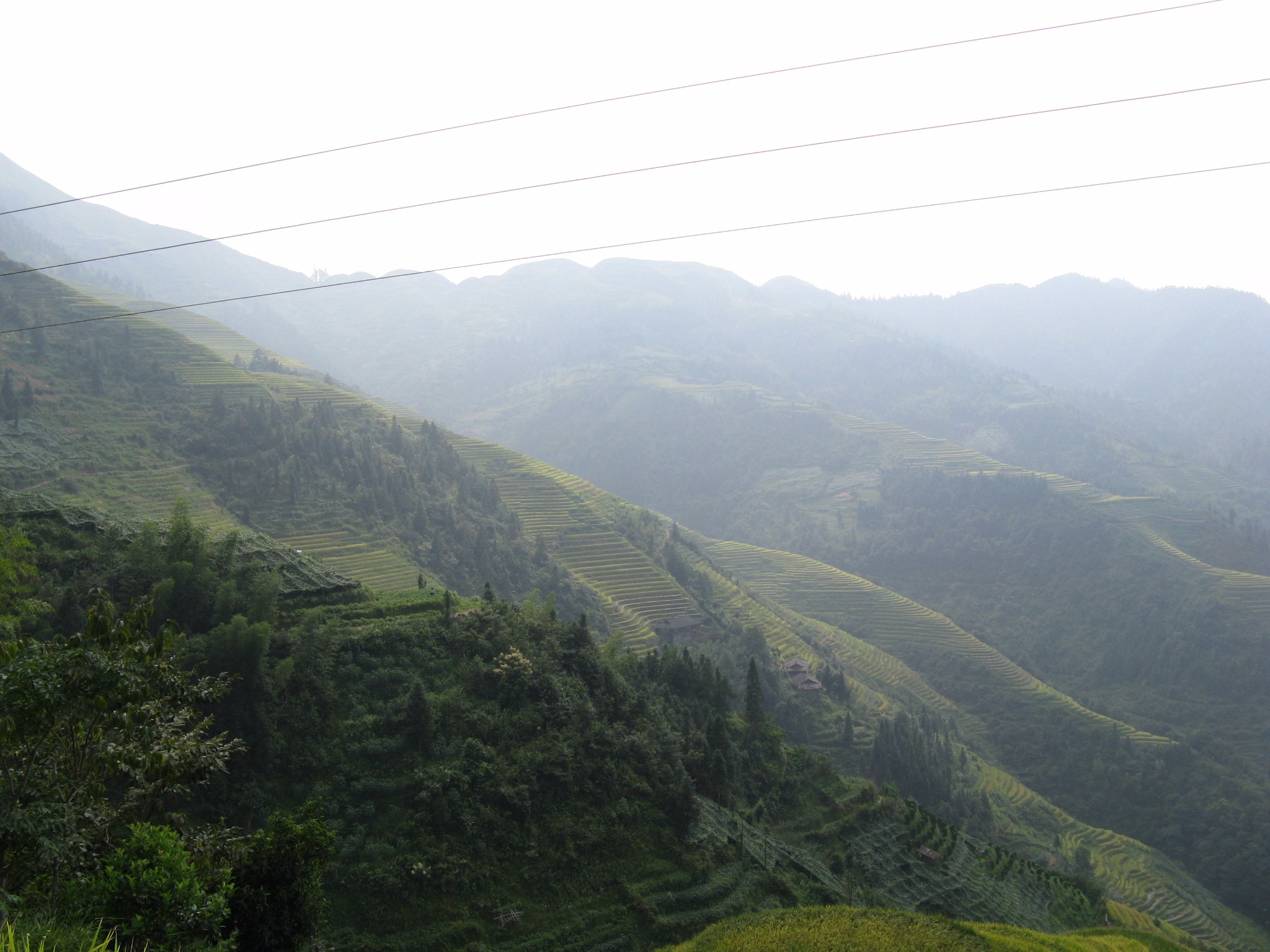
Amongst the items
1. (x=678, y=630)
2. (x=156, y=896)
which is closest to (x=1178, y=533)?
(x=678, y=630)

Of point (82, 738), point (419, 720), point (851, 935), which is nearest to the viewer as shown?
point (82, 738)

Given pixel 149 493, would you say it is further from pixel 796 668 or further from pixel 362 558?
pixel 796 668

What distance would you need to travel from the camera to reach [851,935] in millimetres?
17094

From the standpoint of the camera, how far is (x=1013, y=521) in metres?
139

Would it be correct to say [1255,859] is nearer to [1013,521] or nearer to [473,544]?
[473,544]

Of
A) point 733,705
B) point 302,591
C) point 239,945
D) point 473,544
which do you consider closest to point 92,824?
point 239,945

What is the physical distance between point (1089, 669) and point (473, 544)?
280 ft

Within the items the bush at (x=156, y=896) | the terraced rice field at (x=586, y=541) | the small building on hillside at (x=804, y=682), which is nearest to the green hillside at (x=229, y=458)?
the terraced rice field at (x=586, y=541)

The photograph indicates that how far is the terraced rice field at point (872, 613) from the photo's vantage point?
82.1 metres

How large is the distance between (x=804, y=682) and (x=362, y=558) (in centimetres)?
3520

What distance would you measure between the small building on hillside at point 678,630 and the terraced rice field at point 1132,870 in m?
26.0

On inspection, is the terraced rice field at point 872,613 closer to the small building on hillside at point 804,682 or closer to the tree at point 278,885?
the small building on hillside at point 804,682

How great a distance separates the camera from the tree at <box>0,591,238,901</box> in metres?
9.25

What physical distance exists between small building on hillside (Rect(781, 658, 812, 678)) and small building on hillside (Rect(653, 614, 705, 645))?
769 cm
